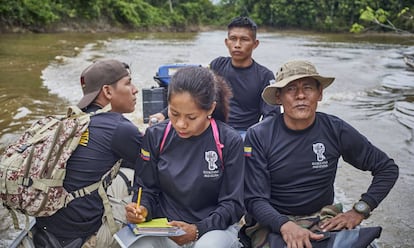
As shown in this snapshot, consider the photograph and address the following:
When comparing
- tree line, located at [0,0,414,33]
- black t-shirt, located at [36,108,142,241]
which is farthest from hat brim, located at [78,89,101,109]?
tree line, located at [0,0,414,33]

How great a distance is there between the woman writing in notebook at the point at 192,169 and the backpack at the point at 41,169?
38 cm

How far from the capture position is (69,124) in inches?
93.1

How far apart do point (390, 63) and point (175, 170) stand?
17.5 m

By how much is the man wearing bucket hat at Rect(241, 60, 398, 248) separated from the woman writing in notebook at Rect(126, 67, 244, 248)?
159 mm

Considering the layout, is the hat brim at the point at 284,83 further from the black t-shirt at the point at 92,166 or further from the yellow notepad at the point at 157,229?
the yellow notepad at the point at 157,229

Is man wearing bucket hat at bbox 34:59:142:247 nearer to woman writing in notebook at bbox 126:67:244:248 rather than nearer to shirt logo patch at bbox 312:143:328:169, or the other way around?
woman writing in notebook at bbox 126:67:244:248

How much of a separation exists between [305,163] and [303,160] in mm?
20

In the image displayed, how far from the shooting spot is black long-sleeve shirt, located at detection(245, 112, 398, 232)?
8.25 ft

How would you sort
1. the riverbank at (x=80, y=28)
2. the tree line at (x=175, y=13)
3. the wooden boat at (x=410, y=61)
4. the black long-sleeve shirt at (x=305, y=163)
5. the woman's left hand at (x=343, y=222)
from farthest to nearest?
the tree line at (x=175, y=13), the riverbank at (x=80, y=28), the wooden boat at (x=410, y=61), the black long-sleeve shirt at (x=305, y=163), the woman's left hand at (x=343, y=222)

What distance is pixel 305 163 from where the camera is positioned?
2.53 meters

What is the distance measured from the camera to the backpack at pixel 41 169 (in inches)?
88.6

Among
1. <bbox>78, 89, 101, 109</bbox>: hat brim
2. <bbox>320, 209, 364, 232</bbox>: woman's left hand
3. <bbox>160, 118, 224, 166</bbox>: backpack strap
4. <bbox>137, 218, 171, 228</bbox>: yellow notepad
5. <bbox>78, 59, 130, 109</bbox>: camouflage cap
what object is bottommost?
<bbox>320, 209, 364, 232</bbox>: woman's left hand

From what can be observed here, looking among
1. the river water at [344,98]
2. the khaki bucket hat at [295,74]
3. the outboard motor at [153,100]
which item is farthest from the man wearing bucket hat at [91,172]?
the outboard motor at [153,100]

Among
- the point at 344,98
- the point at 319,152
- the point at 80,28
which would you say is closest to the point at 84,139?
the point at 319,152
